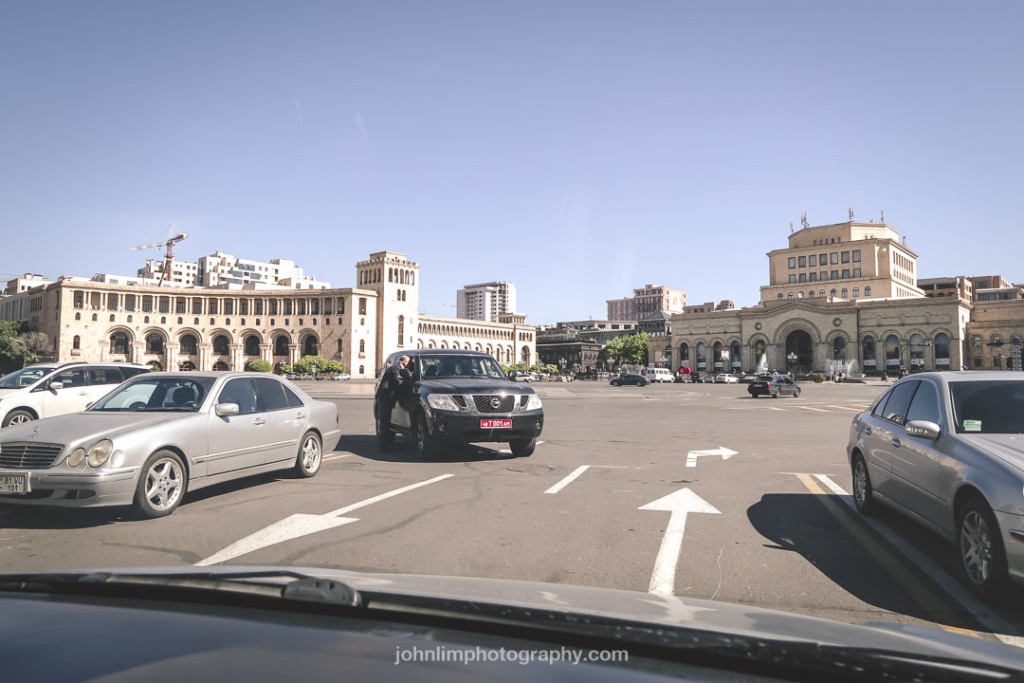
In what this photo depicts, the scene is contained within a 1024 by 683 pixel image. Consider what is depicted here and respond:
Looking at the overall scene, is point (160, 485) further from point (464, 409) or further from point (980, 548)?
point (980, 548)

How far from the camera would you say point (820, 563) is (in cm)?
538

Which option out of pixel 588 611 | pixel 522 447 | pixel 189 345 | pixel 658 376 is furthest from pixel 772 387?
pixel 189 345

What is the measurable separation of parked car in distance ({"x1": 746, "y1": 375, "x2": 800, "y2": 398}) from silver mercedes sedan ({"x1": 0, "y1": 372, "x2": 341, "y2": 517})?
35488mm

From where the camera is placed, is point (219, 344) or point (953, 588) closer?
point (953, 588)

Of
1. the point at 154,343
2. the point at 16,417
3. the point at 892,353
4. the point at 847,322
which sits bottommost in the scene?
the point at 16,417

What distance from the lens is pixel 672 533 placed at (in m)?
6.30

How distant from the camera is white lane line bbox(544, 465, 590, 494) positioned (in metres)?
8.45

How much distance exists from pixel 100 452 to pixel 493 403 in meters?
5.72

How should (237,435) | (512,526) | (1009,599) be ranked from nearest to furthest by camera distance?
(1009,599), (512,526), (237,435)

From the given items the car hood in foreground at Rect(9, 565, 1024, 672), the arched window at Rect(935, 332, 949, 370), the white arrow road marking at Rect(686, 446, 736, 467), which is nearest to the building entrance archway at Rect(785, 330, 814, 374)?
the arched window at Rect(935, 332, 949, 370)

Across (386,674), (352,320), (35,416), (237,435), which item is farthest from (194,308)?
(386,674)

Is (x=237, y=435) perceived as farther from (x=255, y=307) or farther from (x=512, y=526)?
(x=255, y=307)

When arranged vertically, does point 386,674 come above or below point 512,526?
above

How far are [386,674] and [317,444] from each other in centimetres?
842
